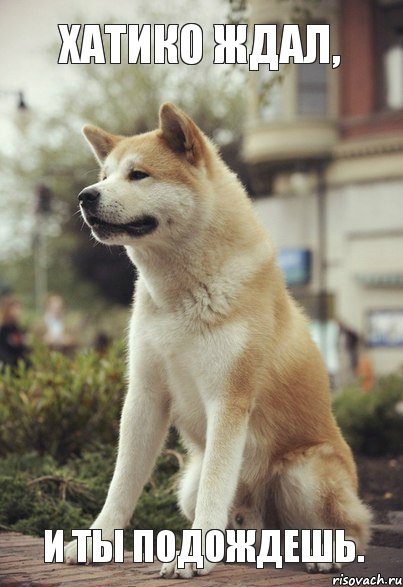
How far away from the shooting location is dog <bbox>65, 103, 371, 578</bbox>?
4.23m

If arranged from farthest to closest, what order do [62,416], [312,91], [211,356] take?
1. [312,91]
2. [62,416]
3. [211,356]

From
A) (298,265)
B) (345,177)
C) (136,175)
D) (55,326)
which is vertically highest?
(345,177)

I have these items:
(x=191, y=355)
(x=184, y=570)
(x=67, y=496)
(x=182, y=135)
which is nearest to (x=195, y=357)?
(x=191, y=355)

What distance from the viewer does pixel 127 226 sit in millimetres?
4227

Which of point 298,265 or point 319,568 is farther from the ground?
point 298,265

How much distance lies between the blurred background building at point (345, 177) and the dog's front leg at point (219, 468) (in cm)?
1921

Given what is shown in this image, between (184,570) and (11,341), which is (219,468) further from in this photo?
(11,341)

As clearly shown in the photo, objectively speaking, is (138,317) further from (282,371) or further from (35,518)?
(35,518)

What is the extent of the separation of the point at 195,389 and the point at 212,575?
0.81m

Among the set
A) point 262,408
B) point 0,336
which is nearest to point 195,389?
point 262,408

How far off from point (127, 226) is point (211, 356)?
68 cm

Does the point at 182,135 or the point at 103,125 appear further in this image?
the point at 103,125

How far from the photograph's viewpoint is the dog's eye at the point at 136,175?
4.31m

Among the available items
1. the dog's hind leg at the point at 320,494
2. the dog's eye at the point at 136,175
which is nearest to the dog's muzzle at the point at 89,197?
the dog's eye at the point at 136,175
